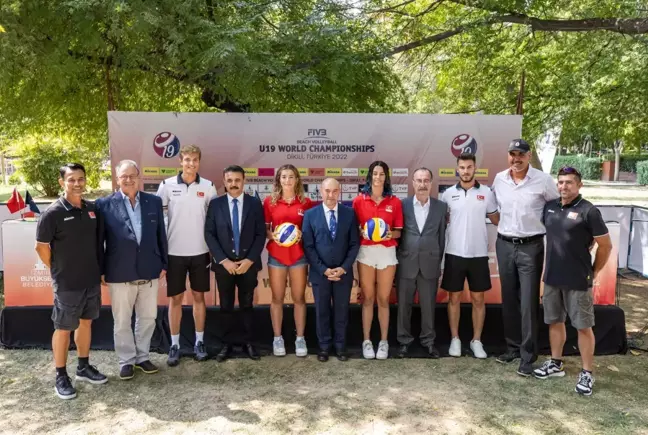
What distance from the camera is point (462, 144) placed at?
5.54 meters

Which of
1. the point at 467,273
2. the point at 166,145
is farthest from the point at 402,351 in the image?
the point at 166,145

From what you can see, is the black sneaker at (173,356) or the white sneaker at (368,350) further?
the white sneaker at (368,350)

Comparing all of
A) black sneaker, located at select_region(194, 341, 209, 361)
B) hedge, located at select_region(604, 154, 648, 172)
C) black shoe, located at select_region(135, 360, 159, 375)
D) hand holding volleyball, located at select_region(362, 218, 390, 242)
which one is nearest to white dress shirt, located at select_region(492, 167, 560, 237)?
hand holding volleyball, located at select_region(362, 218, 390, 242)

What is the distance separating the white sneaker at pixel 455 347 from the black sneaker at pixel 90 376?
9.72 ft

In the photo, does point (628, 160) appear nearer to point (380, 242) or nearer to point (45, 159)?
point (45, 159)

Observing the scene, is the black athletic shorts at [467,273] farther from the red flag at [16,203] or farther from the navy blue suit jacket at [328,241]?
the red flag at [16,203]

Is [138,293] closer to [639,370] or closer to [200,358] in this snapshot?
[200,358]

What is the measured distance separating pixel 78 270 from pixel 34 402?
103 centimetres

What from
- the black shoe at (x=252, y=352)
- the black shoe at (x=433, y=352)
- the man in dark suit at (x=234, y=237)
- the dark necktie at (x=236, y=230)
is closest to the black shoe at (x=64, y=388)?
the man in dark suit at (x=234, y=237)

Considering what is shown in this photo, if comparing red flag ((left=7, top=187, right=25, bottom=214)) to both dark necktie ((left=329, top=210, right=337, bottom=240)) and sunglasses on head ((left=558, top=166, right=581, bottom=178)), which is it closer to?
dark necktie ((left=329, top=210, right=337, bottom=240))

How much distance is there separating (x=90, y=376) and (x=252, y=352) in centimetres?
132

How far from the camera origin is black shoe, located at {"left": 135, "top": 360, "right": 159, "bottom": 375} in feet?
14.0

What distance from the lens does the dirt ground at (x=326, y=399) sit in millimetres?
3465

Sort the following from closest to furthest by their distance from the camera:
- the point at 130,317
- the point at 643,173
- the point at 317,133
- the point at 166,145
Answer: the point at 130,317
the point at 166,145
the point at 317,133
the point at 643,173
